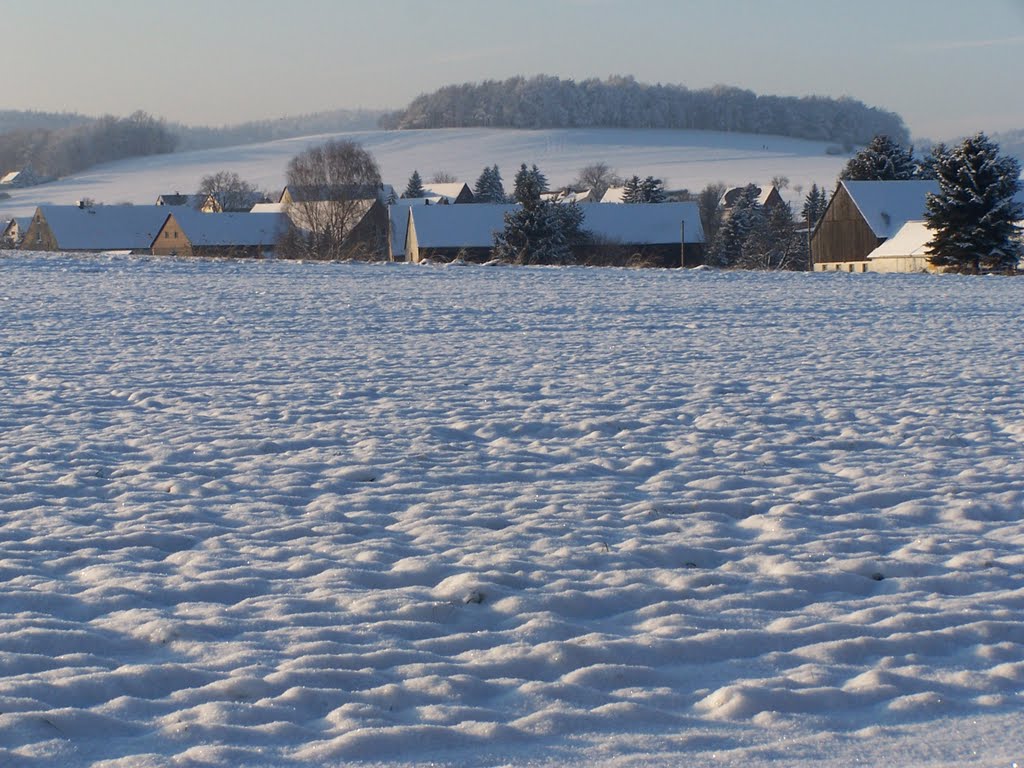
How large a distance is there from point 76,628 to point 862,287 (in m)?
23.8

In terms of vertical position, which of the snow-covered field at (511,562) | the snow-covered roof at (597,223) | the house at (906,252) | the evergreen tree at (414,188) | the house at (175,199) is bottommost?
the snow-covered field at (511,562)

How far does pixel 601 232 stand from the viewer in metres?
63.6

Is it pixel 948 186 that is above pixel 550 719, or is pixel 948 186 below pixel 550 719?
above

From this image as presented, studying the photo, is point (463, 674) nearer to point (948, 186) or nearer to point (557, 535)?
point (557, 535)

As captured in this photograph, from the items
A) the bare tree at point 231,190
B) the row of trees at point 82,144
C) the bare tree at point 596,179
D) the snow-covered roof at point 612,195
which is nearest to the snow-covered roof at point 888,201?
the snow-covered roof at point 612,195

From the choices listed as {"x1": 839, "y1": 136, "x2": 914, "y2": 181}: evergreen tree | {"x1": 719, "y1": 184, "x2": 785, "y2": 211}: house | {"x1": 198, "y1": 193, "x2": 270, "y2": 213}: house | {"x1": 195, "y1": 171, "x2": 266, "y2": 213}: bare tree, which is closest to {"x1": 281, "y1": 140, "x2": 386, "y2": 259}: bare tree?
{"x1": 839, "y1": 136, "x2": 914, "y2": 181}: evergreen tree

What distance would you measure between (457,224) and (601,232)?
8.23 meters

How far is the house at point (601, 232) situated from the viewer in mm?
60344

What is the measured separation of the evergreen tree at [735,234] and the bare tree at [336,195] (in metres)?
24.4

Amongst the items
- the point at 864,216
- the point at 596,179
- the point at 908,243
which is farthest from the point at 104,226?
the point at 596,179

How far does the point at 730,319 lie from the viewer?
18500mm

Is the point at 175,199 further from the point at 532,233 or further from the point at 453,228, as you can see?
the point at 532,233

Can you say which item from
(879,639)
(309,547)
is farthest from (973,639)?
(309,547)

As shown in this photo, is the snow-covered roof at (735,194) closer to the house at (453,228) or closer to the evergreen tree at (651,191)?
the evergreen tree at (651,191)
